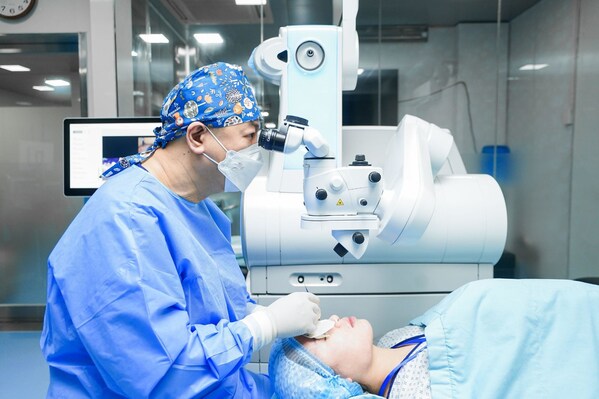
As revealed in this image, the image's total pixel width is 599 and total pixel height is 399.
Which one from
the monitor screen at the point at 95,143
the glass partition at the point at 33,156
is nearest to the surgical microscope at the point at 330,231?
the monitor screen at the point at 95,143

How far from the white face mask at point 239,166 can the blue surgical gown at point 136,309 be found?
0.14 m

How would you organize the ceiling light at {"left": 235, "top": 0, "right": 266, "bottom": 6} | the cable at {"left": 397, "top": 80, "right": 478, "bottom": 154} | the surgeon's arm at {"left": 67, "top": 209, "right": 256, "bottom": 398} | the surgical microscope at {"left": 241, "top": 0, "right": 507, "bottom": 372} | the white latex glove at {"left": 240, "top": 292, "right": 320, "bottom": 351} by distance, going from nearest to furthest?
the surgeon's arm at {"left": 67, "top": 209, "right": 256, "bottom": 398} < the white latex glove at {"left": 240, "top": 292, "right": 320, "bottom": 351} < the surgical microscope at {"left": 241, "top": 0, "right": 507, "bottom": 372} < the ceiling light at {"left": 235, "top": 0, "right": 266, "bottom": 6} < the cable at {"left": 397, "top": 80, "right": 478, "bottom": 154}

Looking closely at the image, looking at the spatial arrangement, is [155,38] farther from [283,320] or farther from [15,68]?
[283,320]

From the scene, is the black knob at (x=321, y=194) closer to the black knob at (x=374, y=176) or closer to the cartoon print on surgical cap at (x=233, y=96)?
the black knob at (x=374, y=176)

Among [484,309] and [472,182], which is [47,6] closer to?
[472,182]

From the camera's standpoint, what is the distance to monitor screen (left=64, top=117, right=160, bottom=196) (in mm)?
1588

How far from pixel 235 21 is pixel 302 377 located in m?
2.41

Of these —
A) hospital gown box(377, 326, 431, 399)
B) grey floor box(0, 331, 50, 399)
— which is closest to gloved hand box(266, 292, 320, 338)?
hospital gown box(377, 326, 431, 399)

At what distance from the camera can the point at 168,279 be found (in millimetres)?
844

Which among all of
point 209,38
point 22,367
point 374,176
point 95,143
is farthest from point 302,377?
point 209,38

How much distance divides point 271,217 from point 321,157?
1.17 feet

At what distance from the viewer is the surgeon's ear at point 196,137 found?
0.98 m

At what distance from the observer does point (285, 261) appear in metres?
1.34

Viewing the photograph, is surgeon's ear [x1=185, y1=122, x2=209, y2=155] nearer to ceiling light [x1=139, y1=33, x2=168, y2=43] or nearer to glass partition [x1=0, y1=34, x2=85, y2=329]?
ceiling light [x1=139, y1=33, x2=168, y2=43]
